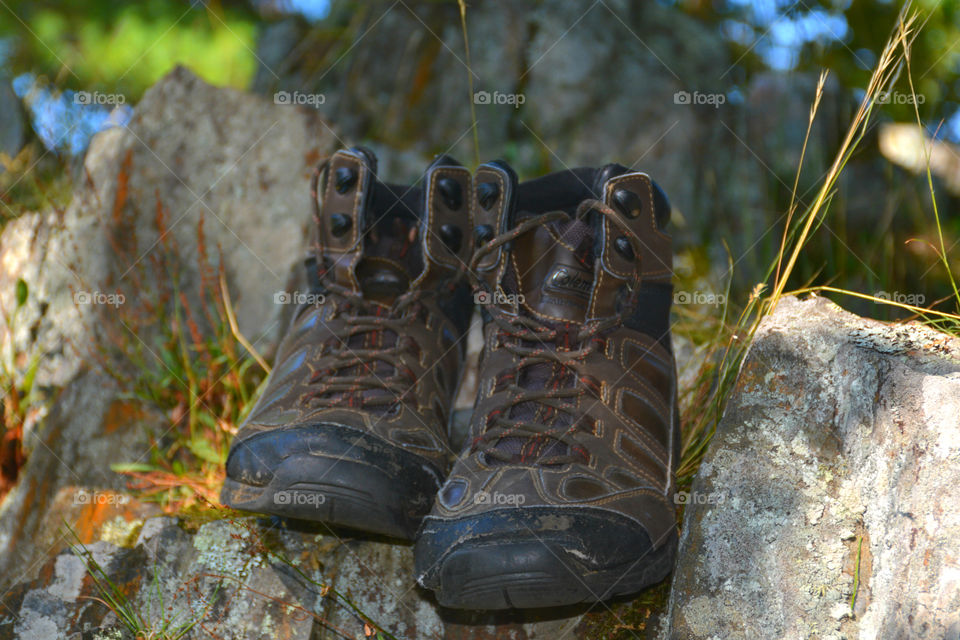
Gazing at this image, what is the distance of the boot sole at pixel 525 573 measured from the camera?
62.4 inches

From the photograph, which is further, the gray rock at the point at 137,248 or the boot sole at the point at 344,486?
the gray rock at the point at 137,248

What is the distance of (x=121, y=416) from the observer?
118 inches
